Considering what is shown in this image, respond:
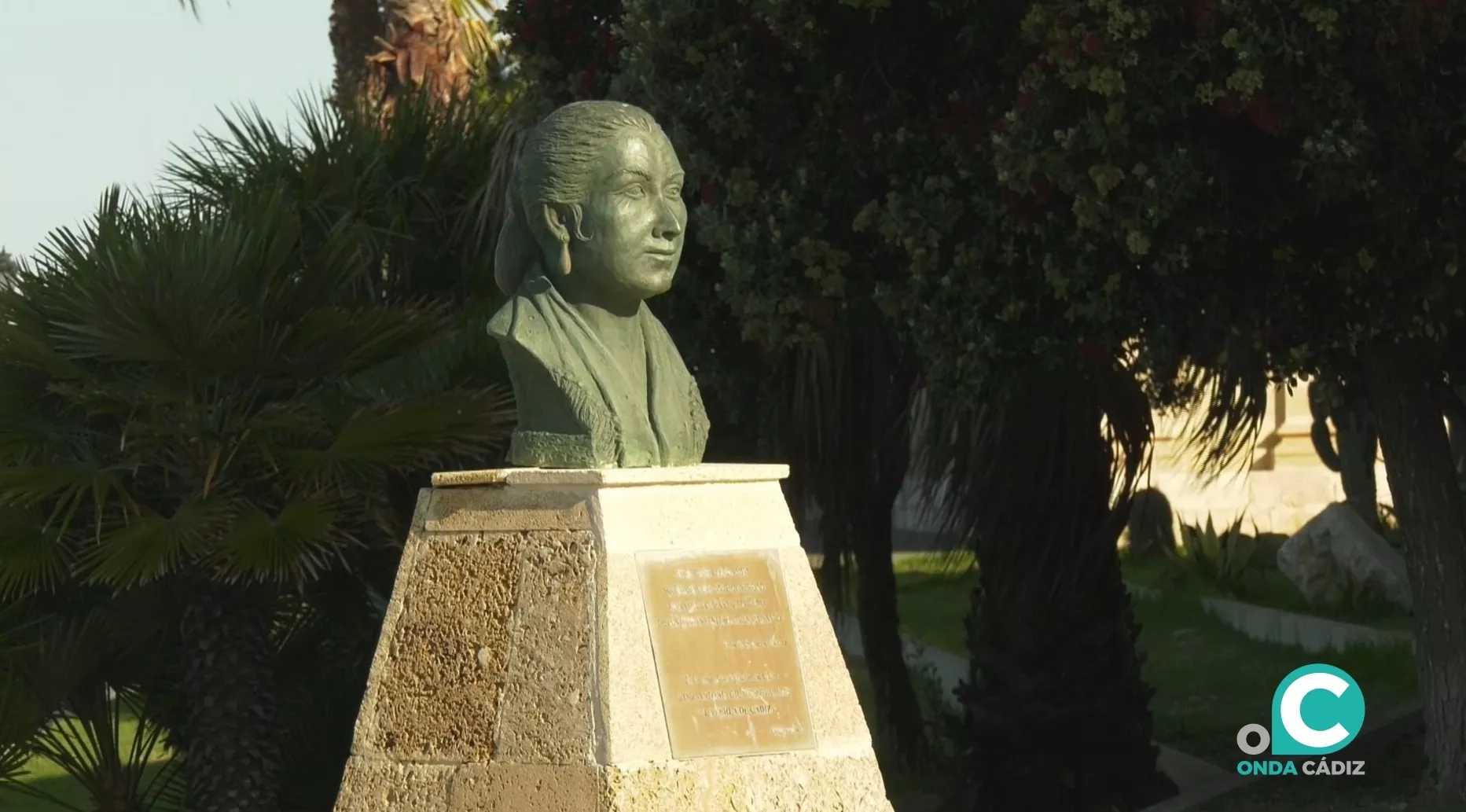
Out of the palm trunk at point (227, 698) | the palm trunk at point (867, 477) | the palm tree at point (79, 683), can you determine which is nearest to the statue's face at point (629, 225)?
the palm trunk at point (227, 698)

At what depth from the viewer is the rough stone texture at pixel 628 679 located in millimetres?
4879

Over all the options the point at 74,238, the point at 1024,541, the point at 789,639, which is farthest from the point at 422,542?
the point at 1024,541

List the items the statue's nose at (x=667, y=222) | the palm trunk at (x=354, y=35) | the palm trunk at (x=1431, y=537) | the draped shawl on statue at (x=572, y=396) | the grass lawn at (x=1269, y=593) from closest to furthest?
the draped shawl on statue at (x=572, y=396) < the statue's nose at (x=667, y=222) < the palm trunk at (x=1431, y=537) < the palm trunk at (x=354, y=35) < the grass lawn at (x=1269, y=593)

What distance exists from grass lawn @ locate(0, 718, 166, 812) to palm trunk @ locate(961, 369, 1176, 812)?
18.0 feet

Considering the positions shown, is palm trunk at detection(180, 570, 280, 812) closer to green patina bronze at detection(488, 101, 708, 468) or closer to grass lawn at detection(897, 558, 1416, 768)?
green patina bronze at detection(488, 101, 708, 468)

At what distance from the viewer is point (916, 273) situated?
752cm

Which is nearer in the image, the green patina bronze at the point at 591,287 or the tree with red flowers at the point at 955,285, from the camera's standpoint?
the green patina bronze at the point at 591,287

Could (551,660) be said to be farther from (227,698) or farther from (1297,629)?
(1297,629)

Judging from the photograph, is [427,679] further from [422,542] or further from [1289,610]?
[1289,610]

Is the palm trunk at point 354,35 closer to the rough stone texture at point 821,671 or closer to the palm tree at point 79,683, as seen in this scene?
the palm tree at point 79,683

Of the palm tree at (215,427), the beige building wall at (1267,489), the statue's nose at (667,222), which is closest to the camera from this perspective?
the statue's nose at (667,222)

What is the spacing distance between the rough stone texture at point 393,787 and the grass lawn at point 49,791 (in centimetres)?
683

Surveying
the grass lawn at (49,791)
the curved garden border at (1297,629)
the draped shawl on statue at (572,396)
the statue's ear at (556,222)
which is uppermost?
the statue's ear at (556,222)

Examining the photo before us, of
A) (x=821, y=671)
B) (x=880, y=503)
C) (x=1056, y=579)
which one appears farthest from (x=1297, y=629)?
(x=821, y=671)
